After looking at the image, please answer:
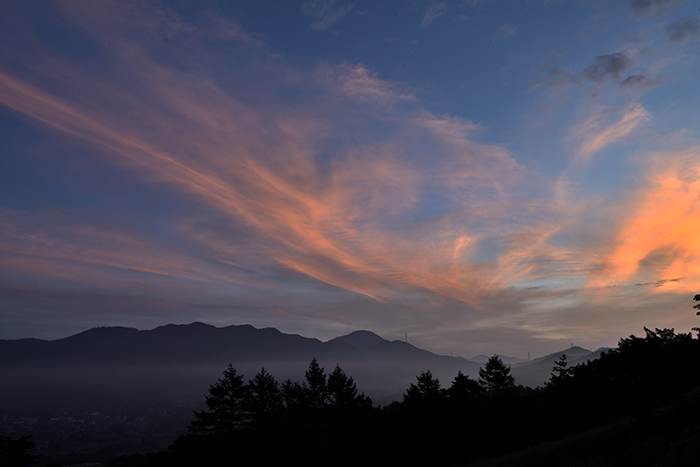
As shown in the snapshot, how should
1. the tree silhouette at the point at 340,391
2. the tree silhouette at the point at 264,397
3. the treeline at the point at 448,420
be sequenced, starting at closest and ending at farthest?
the treeline at the point at 448,420, the tree silhouette at the point at 264,397, the tree silhouette at the point at 340,391

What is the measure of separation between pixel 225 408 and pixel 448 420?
3372 centimetres

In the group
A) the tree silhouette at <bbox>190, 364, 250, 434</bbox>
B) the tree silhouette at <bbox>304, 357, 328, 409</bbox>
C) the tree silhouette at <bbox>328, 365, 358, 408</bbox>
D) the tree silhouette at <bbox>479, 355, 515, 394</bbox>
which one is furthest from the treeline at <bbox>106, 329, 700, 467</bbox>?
the tree silhouette at <bbox>479, 355, 515, 394</bbox>

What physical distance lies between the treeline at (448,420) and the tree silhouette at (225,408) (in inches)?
6.1

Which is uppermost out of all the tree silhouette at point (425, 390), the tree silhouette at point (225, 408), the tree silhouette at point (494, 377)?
the tree silhouette at point (494, 377)

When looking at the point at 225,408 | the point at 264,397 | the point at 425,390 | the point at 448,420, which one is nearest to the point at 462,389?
the point at 425,390

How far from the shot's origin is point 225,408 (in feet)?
183

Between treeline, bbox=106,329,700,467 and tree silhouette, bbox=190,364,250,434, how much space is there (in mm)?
155

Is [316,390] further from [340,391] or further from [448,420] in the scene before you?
[448,420]

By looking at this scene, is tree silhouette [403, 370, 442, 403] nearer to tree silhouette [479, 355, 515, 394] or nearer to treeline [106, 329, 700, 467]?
treeline [106, 329, 700, 467]

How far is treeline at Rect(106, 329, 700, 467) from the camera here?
1241 inches

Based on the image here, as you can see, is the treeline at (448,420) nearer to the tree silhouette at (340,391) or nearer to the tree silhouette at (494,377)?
the tree silhouette at (340,391)

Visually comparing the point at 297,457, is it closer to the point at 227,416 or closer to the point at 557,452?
the point at 557,452

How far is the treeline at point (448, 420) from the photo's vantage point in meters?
31.5

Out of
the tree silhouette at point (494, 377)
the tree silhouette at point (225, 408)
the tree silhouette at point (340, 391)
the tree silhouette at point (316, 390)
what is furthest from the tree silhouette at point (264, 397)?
the tree silhouette at point (494, 377)
